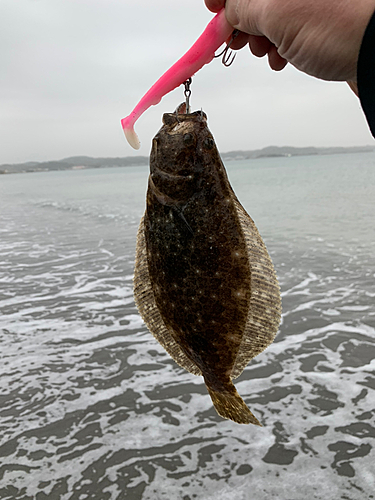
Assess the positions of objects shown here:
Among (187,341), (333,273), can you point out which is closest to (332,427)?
(187,341)

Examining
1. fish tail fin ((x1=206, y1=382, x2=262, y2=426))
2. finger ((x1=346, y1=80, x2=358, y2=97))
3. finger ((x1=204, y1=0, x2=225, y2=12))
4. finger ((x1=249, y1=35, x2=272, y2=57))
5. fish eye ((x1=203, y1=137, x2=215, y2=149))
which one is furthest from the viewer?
finger ((x1=249, y1=35, x2=272, y2=57))

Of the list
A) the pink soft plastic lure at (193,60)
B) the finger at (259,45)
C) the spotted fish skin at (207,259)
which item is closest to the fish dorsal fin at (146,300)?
the spotted fish skin at (207,259)

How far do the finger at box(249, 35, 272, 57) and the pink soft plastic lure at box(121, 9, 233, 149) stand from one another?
706 mm

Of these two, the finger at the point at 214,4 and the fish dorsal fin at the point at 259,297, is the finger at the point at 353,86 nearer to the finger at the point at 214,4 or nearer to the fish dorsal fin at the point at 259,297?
the finger at the point at 214,4

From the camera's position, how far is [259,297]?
2.32 m

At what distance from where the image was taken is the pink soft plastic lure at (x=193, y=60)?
188 cm

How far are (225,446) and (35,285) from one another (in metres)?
8.19

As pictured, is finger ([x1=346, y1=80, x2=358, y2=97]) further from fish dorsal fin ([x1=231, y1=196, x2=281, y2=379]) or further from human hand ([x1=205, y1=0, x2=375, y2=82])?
fish dorsal fin ([x1=231, y1=196, x2=281, y2=379])

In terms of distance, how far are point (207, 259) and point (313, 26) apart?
123cm

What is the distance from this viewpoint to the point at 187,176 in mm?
2291

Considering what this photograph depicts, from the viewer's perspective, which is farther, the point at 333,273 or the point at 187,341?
the point at 333,273

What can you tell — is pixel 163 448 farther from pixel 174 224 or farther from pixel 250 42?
pixel 250 42

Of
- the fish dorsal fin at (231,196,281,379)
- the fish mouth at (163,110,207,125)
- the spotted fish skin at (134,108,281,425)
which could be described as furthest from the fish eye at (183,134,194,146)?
the fish dorsal fin at (231,196,281,379)

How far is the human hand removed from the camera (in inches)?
69.9
